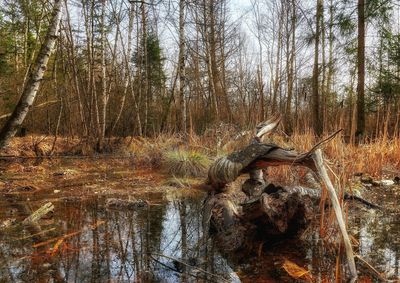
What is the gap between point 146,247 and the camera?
2463mm

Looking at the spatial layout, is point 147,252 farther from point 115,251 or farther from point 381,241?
point 381,241

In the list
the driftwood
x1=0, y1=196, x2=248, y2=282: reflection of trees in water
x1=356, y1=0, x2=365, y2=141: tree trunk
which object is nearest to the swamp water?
x1=0, y1=196, x2=248, y2=282: reflection of trees in water

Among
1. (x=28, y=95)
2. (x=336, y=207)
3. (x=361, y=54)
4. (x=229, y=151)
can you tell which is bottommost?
(x=336, y=207)

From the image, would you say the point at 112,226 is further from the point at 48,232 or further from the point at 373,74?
the point at 373,74

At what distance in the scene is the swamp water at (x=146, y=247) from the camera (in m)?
1.98

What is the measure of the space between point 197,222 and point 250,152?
3.05 ft

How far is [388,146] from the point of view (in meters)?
5.80

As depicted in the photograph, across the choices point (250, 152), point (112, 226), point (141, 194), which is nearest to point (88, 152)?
point (141, 194)

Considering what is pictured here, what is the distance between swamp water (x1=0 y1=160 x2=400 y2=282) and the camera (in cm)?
198

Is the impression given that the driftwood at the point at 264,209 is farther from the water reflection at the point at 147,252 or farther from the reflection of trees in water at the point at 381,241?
the reflection of trees in water at the point at 381,241

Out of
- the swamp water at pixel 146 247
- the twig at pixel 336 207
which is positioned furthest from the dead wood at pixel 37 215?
the twig at pixel 336 207

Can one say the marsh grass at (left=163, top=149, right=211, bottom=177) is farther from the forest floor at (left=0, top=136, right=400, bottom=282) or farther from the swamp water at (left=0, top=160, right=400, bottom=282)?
the swamp water at (left=0, top=160, right=400, bottom=282)

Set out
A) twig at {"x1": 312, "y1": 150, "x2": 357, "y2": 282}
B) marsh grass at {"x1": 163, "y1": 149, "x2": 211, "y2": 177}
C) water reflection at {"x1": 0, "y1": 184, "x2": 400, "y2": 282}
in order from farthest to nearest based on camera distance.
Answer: marsh grass at {"x1": 163, "y1": 149, "x2": 211, "y2": 177} → water reflection at {"x1": 0, "y1": 184, "x2": 400, "y2": 282} → twig at {"x1": 312, "y1": 150, "x2": 357, "y2": 282}

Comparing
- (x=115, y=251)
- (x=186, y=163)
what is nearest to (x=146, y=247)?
(x=115, y=251)
